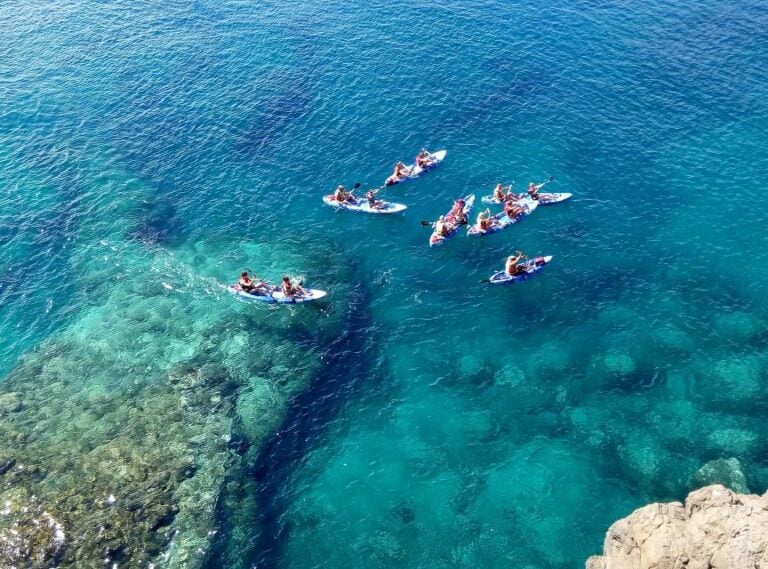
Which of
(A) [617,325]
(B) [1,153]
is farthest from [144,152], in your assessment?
(A) [617,325]

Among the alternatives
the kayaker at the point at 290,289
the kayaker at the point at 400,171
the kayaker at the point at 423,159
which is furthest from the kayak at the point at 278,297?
the kayaker at the point at 423,159

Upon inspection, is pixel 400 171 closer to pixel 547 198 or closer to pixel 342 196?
pixel 342 196

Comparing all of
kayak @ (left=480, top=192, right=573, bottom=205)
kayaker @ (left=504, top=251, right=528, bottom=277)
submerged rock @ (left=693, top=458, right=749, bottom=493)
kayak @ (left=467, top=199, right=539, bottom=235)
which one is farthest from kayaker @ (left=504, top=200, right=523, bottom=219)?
submerged rock @ (left=693, top=458, right=749, bottom=493)

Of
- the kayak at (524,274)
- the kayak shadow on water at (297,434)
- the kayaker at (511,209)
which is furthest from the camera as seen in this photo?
the kayaker at (511,209)

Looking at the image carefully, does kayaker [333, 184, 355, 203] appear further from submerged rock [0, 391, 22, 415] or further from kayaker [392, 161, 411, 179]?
submerged rock [0, 391, 22, 415]

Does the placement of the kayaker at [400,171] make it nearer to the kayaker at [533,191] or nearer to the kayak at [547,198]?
the kayak at [547,198]

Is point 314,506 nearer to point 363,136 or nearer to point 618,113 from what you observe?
point 363,136
